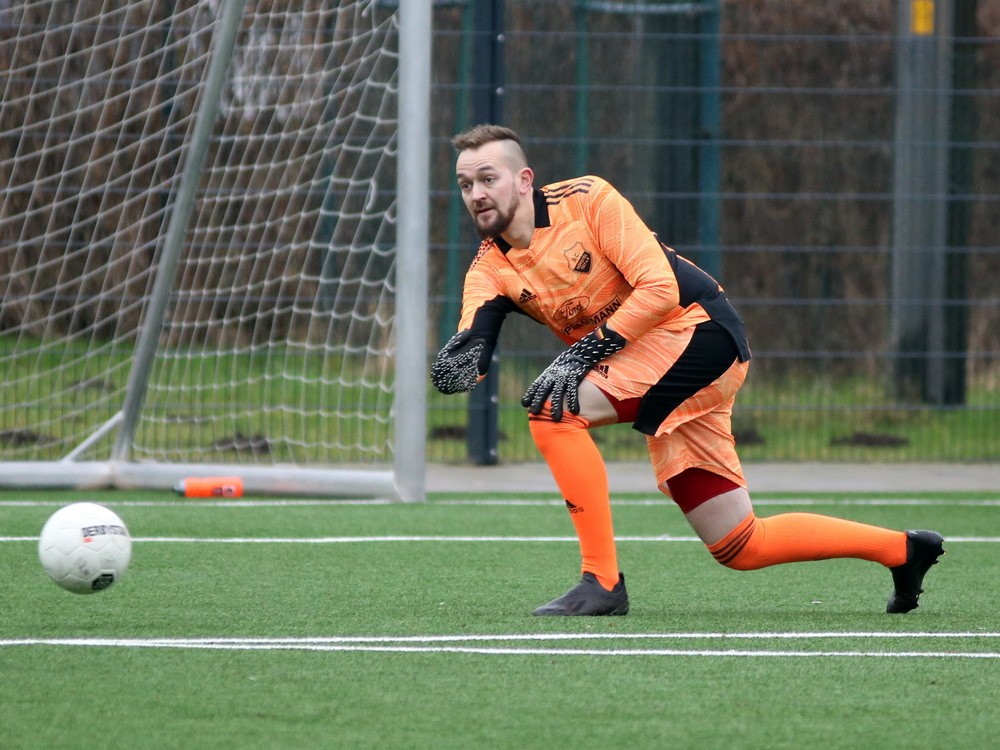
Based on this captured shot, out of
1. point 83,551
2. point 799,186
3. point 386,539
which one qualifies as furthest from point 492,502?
point 83,551

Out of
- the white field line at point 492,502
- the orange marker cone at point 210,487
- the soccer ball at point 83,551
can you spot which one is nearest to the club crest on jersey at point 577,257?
the soccer ball at point 83,551

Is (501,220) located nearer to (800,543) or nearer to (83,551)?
(800,543)

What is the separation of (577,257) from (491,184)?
1.07ft

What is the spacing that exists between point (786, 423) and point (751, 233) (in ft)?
3.82

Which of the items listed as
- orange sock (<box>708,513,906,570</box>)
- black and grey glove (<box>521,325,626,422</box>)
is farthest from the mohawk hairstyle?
orange sock (<box>708,513,906,570</box>)

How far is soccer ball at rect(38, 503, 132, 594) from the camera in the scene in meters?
4.57

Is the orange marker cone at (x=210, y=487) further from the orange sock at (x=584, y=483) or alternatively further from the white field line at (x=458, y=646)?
the white field line at (x=458, y=646)

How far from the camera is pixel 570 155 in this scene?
9.82 meters

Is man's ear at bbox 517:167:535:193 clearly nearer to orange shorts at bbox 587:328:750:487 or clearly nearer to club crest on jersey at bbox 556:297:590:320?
club crest on jersey at bbox 556:297:590:320

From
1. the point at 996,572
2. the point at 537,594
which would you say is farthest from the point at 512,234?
the point at 996,572

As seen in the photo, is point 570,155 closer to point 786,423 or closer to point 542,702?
point 786,423

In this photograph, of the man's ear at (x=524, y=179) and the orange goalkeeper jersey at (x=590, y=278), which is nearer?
the orange goalkeeper jersey at (x=590, y=278)

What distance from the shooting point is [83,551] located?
4566 millimetres

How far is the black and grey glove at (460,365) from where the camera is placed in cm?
492
